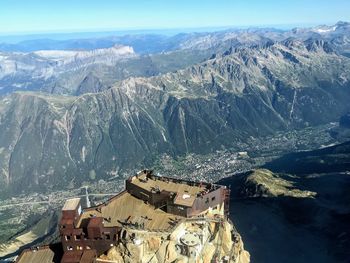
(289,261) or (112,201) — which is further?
(289,261)

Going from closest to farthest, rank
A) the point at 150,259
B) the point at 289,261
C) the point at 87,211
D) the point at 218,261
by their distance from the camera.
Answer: the point at 150,259 → the point at 218,261 → the point at 87,211 → the point at 289,261

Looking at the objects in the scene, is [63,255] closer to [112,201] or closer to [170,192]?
[112,201]

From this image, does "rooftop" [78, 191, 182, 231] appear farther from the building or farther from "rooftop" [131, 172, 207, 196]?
"rooftop" [131, 172, 207, 196]

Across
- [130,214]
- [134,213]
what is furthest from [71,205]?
[134,213]

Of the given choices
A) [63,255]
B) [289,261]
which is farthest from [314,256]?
[63,255]

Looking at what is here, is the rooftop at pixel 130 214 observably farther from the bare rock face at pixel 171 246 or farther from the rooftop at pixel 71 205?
the rooftop at pixel 71 205

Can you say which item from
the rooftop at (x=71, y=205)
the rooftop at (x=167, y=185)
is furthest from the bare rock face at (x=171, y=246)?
the rooftop at (x=71, y=205)

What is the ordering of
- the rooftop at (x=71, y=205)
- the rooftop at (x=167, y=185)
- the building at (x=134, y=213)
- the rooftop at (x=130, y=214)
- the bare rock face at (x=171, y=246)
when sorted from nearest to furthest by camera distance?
the bare rock face at (x=171, y=246)
the building at (x=134, y=213)
the rooftop at (x=130, y=214)
the rooftop at (x=71, y=205)
the rooftop at (x=167, y=185)

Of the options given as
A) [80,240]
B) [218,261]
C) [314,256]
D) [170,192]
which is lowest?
[314,256]
